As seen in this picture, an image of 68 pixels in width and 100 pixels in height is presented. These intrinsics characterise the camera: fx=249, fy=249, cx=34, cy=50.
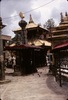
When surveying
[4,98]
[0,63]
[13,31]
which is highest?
[13,31]

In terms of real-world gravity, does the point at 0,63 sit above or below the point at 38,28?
below

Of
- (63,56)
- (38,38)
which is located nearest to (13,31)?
(38,38)

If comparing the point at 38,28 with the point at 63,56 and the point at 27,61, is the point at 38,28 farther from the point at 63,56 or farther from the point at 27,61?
the point at 63,56

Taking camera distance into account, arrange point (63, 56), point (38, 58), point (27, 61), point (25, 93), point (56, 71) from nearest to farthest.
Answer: point (25, 93) < point (63, 56) < point (56, 71) < point (27, 61) < point (38, 58)

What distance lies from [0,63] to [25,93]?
6.90 metres

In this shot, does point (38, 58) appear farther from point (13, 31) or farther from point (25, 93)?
point (25, 93)

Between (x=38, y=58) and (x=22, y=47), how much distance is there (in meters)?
13.6

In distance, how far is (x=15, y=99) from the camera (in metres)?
11.8

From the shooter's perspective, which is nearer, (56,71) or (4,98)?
(4,98)

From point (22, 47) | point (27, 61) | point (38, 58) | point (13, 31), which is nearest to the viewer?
point (22, 47)

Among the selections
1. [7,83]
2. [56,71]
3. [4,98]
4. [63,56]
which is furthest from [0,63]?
[4,98]

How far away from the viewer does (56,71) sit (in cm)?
1802

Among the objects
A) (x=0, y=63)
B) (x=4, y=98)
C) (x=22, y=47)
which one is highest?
(x=22, y=47)

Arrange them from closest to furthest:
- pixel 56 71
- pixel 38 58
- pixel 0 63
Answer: pixel 56 71 < pixel 0 63 < pixel 38 58
